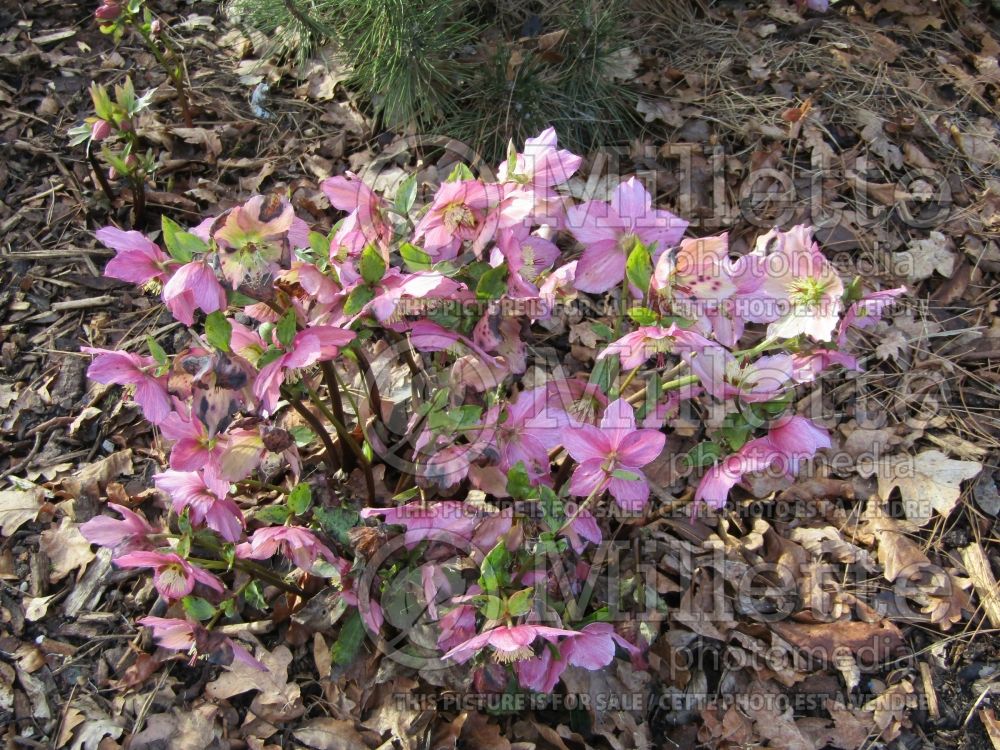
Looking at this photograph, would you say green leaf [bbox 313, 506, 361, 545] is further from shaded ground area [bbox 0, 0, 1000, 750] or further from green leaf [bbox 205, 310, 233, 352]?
green leaf [bbox 205, 310, 233, 352]

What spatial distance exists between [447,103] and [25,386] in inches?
58.4

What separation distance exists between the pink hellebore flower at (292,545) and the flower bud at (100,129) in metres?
1.32

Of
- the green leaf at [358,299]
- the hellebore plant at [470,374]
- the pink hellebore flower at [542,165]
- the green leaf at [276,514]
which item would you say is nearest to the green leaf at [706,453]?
the hellebore plant at [470,374]

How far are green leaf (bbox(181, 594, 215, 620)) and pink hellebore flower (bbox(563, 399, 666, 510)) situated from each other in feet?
2.24

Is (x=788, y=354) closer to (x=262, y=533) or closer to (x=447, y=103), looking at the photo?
(x=262, y=533)

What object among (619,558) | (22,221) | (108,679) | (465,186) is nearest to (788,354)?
(465,186)

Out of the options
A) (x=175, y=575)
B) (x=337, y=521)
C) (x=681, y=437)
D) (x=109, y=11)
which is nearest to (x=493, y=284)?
(x=337, y=521)

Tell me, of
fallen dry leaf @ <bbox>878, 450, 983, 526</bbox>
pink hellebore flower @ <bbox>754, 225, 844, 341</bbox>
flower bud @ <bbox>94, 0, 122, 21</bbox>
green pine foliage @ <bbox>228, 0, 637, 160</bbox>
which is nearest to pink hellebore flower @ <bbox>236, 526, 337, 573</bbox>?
pink hellebore flower @ <bbox>754, 225, 844, 341</bbox>

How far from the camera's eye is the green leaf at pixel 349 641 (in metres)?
1.63

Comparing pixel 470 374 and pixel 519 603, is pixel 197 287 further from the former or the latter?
pixel 519 603

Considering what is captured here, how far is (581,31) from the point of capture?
8.63ft

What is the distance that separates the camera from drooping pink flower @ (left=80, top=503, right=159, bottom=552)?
147 cm

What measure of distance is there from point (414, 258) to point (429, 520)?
450 mm

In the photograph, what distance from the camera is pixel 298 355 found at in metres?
1.18
